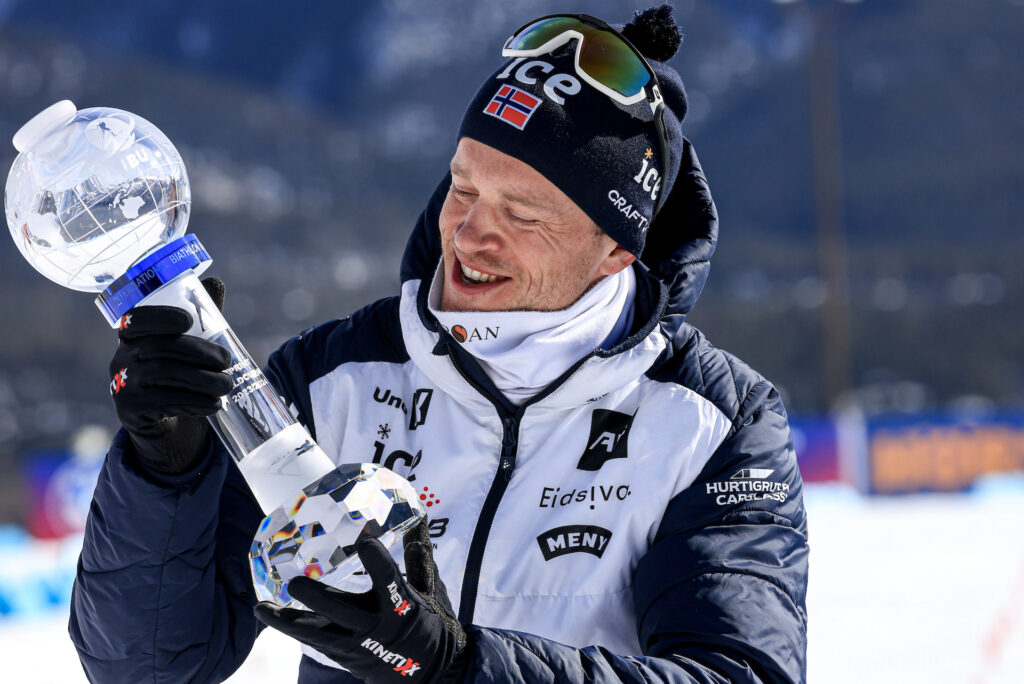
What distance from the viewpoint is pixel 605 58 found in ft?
6.54

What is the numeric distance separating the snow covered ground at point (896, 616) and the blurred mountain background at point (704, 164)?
902 centimetres

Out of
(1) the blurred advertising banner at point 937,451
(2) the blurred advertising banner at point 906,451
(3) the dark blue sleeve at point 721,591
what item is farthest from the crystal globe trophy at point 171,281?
(1) the blurred advertising banner at point 937,451

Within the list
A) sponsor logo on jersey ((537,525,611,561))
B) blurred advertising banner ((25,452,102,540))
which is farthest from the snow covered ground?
sponsor logo on jersey ((537,525,611,561))

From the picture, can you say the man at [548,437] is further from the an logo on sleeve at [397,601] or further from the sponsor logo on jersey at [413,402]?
the an logo on sleeve at [397,601]

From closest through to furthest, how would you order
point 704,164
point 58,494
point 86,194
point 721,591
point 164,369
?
1. point 164,369
2. point 86,194
3. point 721,591
4. point 58,494
5. point 704,164

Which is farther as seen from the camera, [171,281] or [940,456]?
[940,456]

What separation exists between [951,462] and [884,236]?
22.9m

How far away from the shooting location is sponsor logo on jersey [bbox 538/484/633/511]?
187cm

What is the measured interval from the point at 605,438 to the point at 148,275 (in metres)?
0.83

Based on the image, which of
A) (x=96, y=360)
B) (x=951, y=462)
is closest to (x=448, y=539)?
(x=951, y=462)

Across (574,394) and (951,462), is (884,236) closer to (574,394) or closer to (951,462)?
(951,462)

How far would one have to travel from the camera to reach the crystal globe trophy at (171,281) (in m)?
1.35

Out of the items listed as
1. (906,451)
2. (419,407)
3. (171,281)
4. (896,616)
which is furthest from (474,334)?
(906,451)

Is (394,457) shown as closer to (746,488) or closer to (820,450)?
(746,488)
